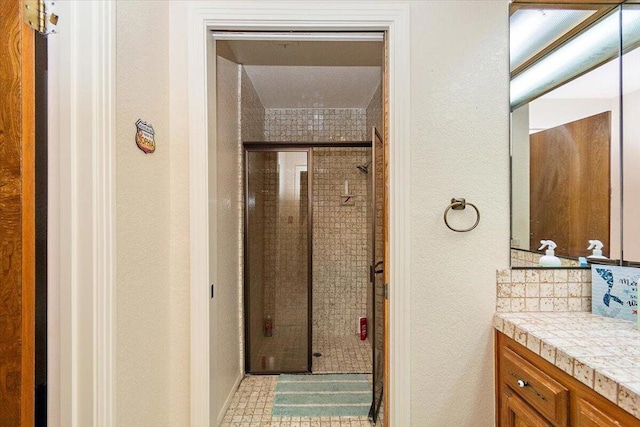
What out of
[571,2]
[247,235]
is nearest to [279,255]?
[247,235]

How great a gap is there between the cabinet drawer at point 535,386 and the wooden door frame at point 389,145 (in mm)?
398

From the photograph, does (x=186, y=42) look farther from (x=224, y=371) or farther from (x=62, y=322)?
(x=224, y=371)

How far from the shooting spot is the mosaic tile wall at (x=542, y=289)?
1361mm

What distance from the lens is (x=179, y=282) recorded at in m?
1.37

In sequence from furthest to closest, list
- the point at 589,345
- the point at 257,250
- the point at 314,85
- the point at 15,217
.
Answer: the point at 314,85 → the point at 257,250 → the point at 589,345 → the point at 15,217

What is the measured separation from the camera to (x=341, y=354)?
2.97 metres

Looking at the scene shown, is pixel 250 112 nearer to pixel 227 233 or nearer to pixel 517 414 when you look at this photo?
pixel 227 233

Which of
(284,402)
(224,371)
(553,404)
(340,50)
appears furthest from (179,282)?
(340,50)

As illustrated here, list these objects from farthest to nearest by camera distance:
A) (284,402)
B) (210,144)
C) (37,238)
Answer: (284,402) < (210,144) < (37,238)

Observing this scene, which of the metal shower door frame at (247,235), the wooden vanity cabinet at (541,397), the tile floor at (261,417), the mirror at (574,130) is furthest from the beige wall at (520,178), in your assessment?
the metal shower door frame at (247,235)

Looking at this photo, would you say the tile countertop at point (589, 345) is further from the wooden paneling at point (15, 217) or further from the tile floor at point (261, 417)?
the wooden paneling at point (15, 217)

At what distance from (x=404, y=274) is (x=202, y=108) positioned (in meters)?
1.19

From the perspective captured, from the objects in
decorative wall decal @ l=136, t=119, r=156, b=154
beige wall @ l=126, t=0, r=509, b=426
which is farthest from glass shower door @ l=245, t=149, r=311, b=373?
decorative wall decal @ l=136, t=119, r=156, b=154

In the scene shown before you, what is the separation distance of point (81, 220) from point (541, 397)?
63.5 inches
